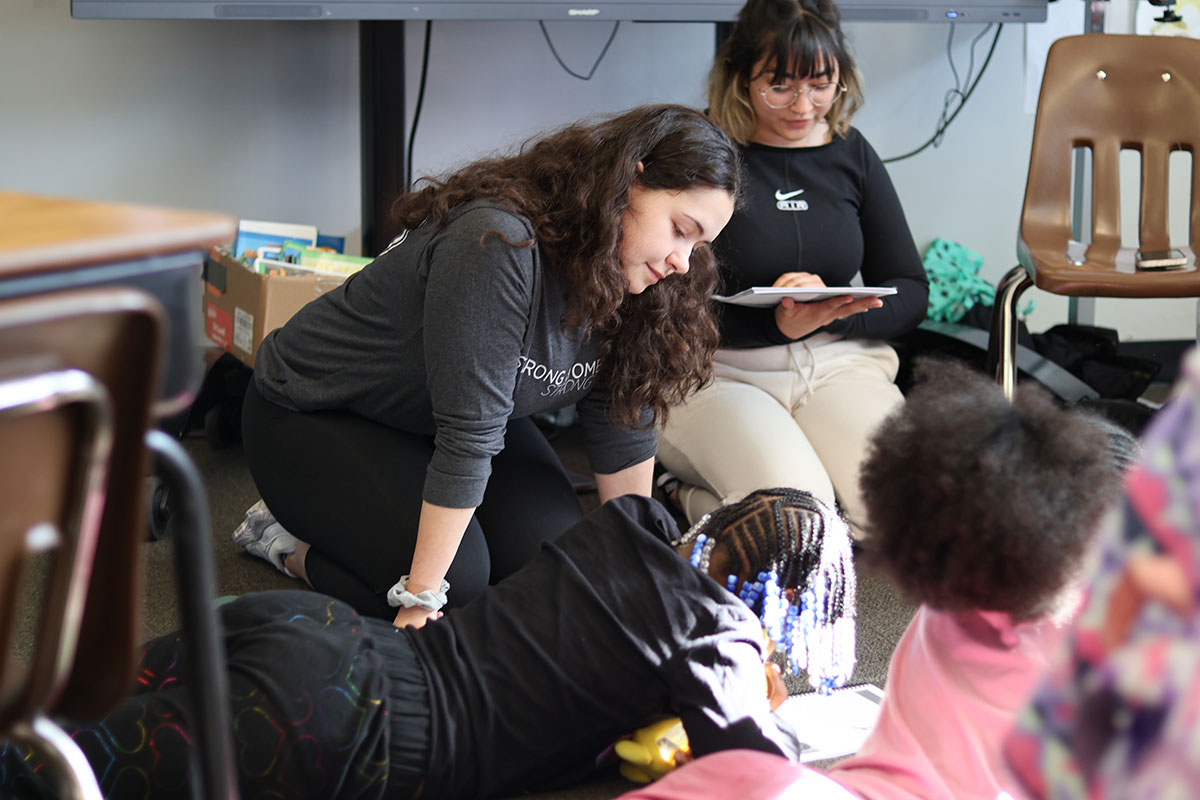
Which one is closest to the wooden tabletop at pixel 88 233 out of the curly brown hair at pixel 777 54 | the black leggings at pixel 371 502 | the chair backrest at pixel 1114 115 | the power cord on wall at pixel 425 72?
the black leggings at pixel 371 502

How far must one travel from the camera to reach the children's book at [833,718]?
1.35m

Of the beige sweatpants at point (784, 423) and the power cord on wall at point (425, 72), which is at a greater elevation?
→ the power cord on wall at point (425, 72)

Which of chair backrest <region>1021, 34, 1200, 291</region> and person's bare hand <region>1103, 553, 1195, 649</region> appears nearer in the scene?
person's bare hand <region>1103, 553, 1195, 649</region>

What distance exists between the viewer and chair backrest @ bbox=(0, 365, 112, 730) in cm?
58

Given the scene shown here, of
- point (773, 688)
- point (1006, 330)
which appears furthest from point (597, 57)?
point (773, 688)

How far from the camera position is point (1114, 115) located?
2141 mm

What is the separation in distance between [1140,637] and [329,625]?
2.88 feet

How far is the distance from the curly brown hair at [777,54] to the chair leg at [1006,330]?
435mm

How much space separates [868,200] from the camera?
7.36 ft

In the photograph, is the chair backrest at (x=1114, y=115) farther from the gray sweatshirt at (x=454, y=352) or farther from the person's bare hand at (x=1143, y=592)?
the person's bare hand at (x=1143, y=592)

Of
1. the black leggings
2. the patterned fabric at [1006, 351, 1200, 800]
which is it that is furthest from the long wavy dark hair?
the patterned fabric at [1006, 351, 1200, 800]

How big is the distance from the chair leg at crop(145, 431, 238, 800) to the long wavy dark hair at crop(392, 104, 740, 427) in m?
0.82

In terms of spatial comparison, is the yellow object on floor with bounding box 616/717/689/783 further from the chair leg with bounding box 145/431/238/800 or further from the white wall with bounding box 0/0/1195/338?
the white wall with bounding box 0/0/1195/338

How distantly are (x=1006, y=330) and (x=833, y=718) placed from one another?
34.4 inches
